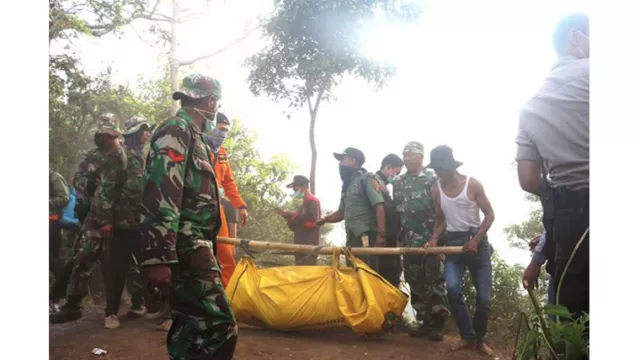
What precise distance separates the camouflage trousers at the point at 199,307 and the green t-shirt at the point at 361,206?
7.72 ft

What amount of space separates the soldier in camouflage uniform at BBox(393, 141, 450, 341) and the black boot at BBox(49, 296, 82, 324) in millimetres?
2202

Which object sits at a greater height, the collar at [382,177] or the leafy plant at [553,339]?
the collar at [382,177]

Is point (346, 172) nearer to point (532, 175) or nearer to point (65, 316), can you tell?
point (65, 316)

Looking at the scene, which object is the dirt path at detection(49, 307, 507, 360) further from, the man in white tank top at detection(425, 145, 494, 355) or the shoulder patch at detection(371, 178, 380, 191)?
the shoulder patch at detection(371, 178, 380, 191)

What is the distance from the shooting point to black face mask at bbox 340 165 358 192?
173 inches

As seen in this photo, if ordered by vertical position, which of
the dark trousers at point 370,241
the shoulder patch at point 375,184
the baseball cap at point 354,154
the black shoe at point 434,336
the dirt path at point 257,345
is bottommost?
the black shoe at point 434,336

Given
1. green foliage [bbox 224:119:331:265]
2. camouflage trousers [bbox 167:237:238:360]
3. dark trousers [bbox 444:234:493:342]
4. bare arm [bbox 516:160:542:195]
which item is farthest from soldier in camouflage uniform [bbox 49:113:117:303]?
green foliage [bbox 224:119:331:265]

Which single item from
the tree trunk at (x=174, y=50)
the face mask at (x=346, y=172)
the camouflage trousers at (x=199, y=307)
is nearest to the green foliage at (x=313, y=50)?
the tree trunk at (x=174, y=50)

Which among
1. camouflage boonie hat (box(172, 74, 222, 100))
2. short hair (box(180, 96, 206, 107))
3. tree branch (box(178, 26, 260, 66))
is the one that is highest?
tree branch (box(178, 26, 260, 66))

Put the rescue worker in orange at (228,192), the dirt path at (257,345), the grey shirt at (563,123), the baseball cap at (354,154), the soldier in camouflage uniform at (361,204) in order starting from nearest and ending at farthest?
the grey shirt at (563,123)
the dirt path at (257,345)
the rescue worker in orange at (228,192)
the soldier in camouflage uniform at (361,204)
the baseball cap at (354,154)

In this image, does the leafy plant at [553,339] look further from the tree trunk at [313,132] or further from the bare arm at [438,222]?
the tree trunk at [313,132]

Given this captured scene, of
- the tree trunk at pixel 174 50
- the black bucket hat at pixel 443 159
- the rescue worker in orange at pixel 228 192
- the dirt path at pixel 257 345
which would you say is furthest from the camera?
the tree trunk at pixel 174 50

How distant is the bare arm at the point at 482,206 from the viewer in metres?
3.31
